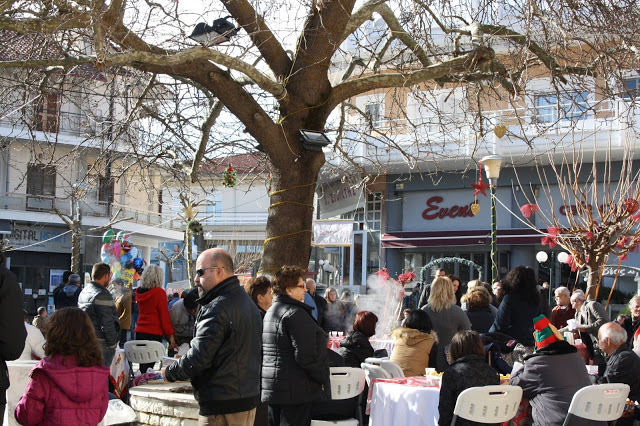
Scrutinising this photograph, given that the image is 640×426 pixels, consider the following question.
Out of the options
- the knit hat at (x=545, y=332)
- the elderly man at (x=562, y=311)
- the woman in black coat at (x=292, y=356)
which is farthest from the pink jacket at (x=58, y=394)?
the elderly man at (x=562, y=311)

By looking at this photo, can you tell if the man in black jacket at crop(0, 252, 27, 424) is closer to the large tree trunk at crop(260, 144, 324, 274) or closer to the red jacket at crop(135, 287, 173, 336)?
the large tree trunk at crop(260, 144, 324, 274)

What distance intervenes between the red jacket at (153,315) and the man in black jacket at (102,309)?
158 centimetres

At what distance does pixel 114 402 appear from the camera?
7117 millimetres

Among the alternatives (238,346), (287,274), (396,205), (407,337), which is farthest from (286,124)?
(396,205)

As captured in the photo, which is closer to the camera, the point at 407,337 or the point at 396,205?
the point at 407,337

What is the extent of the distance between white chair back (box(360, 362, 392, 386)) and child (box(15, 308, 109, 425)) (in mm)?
3846

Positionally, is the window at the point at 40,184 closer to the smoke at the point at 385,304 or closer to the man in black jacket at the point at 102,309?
the smoke at the point at 385,304

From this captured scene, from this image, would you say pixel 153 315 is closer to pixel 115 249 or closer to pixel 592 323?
pixel 592 323

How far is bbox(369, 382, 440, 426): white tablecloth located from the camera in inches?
289

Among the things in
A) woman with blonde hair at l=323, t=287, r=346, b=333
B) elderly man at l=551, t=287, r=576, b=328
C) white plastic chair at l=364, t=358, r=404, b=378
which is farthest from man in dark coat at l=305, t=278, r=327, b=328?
white plastic chair at l=364, t=358, r=404, b=378

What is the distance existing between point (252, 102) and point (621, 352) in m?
4.41

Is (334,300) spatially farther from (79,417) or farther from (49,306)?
(49,306)

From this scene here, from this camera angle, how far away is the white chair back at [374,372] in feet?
27.3

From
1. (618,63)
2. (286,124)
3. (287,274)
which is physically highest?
(618,63)
